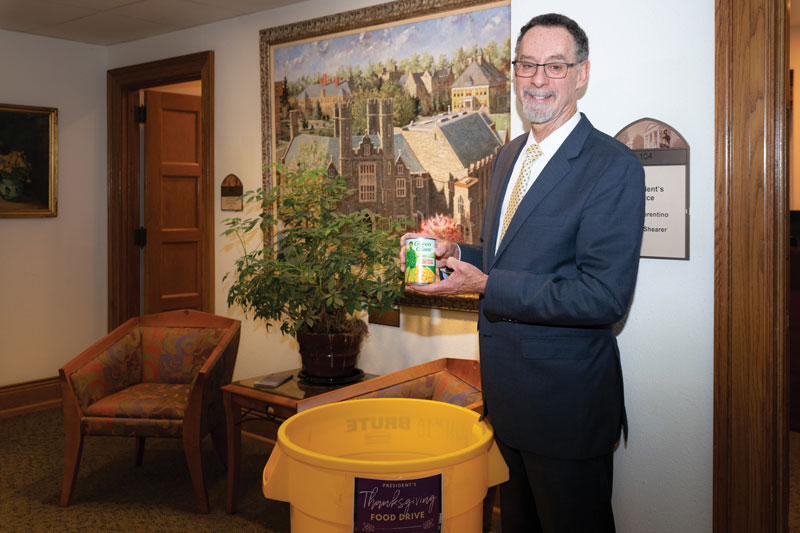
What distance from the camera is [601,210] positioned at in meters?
1.47

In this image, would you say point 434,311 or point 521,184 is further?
point 434,311

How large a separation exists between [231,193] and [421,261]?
2973 millimetres

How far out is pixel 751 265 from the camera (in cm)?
169

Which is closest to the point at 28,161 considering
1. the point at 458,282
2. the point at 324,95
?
the point at 324,95

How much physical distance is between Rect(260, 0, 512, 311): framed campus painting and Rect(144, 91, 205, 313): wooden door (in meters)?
1.29

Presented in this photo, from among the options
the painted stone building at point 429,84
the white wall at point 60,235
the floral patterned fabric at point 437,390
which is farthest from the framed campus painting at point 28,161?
the floral patterned fabric at point 437,390

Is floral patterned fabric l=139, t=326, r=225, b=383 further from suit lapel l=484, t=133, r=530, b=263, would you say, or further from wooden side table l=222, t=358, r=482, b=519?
suit lapel l=484, t=133, r=530, b=263

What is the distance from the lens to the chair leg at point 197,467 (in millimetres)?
3090

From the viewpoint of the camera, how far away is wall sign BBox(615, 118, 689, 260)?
71.1 inches

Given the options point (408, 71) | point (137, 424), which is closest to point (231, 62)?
point (408, 71)

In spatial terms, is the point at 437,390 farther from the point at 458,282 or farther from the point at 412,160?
the point at 412,160

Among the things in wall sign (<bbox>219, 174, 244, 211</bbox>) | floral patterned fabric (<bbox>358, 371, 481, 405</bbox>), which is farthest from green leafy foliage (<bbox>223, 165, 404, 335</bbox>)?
wall sign (<bbox>219, 174, 244, 211</bbox>)

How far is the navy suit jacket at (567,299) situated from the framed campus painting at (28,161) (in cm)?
409

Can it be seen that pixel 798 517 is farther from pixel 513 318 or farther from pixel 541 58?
pixel 541 58
